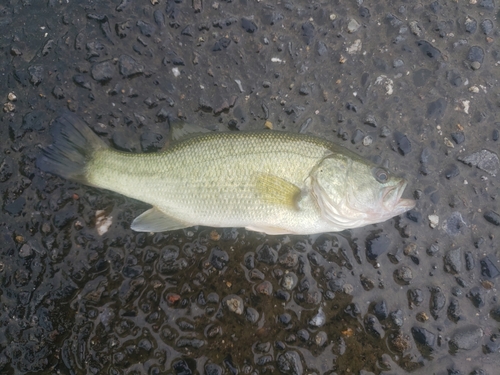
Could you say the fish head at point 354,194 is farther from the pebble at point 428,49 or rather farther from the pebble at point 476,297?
the pebble at point 428,49

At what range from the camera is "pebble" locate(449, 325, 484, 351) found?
306cm

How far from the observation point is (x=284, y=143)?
2986mm

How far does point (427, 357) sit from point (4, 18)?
480 centimetres

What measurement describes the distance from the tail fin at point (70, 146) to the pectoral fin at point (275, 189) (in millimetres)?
1394

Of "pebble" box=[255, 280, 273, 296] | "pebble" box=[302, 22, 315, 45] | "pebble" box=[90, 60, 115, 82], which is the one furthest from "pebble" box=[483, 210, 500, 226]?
"pebble" box=[90, 60, 115, 82]

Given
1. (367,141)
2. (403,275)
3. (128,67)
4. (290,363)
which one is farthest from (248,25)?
(290,363)

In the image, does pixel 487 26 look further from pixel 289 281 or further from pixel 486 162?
pixel 289 281

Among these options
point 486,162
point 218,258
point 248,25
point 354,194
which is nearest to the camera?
point 354,194

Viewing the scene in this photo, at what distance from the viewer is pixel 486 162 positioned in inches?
131

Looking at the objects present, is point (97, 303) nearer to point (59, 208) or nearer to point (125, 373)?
point (125, 373)

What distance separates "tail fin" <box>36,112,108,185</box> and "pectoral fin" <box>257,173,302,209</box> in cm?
139

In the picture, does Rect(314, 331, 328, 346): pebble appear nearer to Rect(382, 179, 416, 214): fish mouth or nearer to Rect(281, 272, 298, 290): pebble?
Rect(281, 272, 298, 290): pebble

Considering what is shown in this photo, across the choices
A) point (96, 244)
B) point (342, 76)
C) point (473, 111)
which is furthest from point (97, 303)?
point (473, 111)

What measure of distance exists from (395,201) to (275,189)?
987 mm
